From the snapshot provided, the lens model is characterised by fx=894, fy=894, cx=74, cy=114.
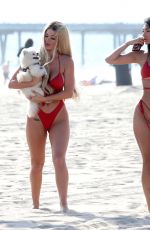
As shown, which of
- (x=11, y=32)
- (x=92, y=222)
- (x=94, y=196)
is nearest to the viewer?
(x=92, y=222)

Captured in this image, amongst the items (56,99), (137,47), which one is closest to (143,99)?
(137,47)

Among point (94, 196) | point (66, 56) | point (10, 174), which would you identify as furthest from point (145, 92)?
point (10, 174)

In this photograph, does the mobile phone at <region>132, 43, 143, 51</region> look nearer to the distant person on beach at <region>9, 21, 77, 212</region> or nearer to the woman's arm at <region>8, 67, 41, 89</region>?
the distant person on beach at <region>9, 21, 77, 212</region>

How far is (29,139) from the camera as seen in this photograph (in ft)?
21.2

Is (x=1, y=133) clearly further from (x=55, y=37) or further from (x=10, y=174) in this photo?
(x=55, y=37)

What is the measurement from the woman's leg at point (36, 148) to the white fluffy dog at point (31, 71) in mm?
89

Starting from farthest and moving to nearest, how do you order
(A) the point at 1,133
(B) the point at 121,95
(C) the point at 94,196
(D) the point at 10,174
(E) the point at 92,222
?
(B) the point at 121,95 < (A) the point at 1,133 < (D) the point at 10,174 < (C) the point at 94,196 < (E) the point at 92,222

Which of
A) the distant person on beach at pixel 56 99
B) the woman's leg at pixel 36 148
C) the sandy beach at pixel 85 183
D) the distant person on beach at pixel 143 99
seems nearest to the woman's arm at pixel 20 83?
the distant person on beach at pixel 56 99

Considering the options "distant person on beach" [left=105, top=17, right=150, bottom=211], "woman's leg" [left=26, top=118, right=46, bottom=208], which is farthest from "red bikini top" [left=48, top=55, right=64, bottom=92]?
"distant person on beach" [left=105, top=17, right=150, bottom=211]

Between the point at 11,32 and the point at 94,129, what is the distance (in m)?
96.9

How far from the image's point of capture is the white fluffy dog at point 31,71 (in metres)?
6.33

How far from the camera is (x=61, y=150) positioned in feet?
20.9

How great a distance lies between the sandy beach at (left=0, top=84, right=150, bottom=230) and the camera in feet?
20.0

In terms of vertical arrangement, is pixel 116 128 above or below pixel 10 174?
below
